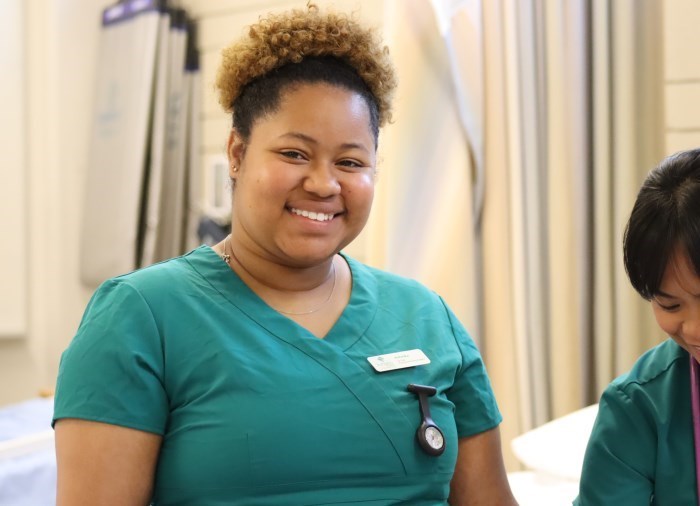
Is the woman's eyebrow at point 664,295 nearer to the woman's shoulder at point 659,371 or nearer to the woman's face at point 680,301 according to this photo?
the woman's face at point 680,301

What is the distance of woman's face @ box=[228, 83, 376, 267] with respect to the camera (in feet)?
3.89

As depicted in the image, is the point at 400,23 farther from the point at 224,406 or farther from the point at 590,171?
the point at 224,406

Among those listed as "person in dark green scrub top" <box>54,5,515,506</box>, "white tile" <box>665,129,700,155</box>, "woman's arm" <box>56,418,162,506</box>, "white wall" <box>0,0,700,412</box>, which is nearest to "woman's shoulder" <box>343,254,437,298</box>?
"person in dark green scrub top" <box>54,5,515,506</box>

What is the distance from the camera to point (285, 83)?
122 centimetres

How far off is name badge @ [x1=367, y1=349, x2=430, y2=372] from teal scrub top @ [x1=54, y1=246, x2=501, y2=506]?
Result: 0.4 inches

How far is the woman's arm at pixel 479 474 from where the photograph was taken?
1.33m

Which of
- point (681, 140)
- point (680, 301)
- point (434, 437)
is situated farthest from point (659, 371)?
point (681, 140)

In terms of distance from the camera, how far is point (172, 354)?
1.10 metres

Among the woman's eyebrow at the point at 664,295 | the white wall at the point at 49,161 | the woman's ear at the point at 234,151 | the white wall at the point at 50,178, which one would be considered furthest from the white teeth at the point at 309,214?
the white wall at the point at 50,178

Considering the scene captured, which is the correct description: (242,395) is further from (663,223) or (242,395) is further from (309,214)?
(663,223)

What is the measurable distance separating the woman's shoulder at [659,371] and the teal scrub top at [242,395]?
282 millimetres

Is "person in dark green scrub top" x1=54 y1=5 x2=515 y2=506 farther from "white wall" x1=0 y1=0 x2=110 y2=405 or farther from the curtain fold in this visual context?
"white wall" x1=0 y1=0 x2=110 y2=405

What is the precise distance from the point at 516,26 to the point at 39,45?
7.27ft

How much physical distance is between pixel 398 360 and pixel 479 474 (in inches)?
10.8
